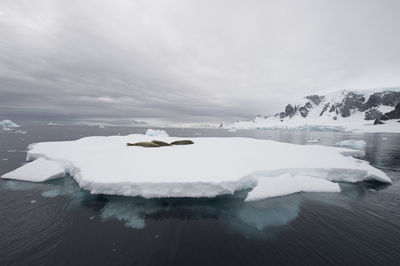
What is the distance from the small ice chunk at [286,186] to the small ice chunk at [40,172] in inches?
516

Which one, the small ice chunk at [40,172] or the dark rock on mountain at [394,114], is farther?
the dark rock on mountain at [394,114]

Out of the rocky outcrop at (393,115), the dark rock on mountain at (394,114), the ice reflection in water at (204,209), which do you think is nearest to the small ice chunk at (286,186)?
the ice reflection in water at (204,209)

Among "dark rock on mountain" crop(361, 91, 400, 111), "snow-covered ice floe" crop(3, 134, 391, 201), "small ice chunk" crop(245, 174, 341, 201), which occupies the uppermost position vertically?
"dark rock on mountain" crop(361, 91, 400, 111)

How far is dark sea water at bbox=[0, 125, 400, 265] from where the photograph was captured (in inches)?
216

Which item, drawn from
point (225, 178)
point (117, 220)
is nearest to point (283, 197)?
point (225, 178)

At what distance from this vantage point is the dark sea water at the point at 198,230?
5.48 m

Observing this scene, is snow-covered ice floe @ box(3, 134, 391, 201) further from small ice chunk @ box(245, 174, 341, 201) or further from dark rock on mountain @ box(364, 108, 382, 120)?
dark rock on mountain @ box(364, 108, 382, 120)

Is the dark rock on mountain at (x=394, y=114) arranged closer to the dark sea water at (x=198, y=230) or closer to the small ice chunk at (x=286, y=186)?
the dark sea water at (x=198, y=230)

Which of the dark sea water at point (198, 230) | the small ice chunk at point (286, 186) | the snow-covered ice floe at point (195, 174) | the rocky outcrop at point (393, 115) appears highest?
the rocky outcrop at point (393, 115)

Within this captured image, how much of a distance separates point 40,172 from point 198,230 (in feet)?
42.1

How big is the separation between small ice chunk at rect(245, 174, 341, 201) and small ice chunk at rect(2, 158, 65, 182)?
1310 cm

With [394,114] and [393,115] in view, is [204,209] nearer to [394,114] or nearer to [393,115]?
[394,114]

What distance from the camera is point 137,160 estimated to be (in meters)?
11.6

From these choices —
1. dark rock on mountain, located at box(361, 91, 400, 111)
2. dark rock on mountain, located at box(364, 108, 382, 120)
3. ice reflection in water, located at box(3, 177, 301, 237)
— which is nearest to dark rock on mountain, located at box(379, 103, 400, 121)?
dark rock on mountain, located at box(364, 108, 382, 120)
